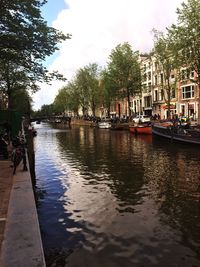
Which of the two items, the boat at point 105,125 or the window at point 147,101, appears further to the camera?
the window at point 147,101

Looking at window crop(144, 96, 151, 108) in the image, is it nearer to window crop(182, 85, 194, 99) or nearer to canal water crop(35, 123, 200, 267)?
window crop(182, 85, 194, 99)

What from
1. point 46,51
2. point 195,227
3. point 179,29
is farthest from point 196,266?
point 179,29

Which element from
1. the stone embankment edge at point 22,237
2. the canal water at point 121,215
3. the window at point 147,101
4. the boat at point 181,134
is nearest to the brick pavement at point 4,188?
the stone embankment edge at point 22,237

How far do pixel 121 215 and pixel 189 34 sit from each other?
30.5 metres

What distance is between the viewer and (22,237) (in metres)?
4.88

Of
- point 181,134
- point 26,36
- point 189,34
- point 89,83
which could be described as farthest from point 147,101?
point 26,36

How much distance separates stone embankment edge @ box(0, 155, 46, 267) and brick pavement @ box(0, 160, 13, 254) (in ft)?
0.57

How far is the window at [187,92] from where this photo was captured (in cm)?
5605

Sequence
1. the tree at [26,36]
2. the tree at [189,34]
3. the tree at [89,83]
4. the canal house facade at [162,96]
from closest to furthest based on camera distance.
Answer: the tree at [26,36], the tree at [189,34], the canal house facade at [162,96], the tree at [89,83]

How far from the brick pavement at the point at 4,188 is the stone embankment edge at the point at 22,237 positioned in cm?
17

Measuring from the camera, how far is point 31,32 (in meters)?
15.9

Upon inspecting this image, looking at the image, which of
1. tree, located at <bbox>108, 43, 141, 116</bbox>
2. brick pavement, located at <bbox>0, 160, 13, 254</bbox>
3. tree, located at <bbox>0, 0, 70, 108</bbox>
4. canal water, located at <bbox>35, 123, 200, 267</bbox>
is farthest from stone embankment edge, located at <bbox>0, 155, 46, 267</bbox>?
tree, located at <bbox>108, 43, 141, 116</bbox>

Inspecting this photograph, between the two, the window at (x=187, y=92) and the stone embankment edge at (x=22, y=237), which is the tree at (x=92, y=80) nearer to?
the window at (x=187, y=92)

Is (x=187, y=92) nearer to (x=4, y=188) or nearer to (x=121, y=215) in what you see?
(x=121, y=215)
